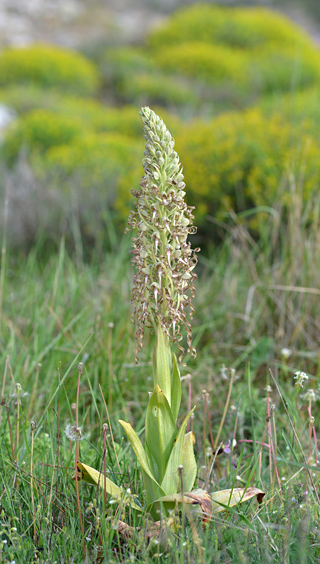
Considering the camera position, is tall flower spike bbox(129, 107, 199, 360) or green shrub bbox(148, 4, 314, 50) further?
green shrub bbox(148, 4, 314, 50)

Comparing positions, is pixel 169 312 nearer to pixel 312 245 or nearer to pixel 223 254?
pixel 312 245

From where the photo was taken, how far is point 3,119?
346 inches

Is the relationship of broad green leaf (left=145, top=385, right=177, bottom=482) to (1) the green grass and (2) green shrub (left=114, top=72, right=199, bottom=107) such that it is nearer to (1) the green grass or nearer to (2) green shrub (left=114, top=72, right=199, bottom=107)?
(1) the green grass

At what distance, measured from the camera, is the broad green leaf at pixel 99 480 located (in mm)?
1282

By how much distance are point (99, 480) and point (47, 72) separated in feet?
36.4

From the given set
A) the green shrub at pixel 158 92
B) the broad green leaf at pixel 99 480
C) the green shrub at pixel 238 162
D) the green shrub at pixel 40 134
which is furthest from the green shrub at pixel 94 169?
the broad green leaf at pixel 99 480

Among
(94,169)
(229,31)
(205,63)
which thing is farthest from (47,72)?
(94,169)

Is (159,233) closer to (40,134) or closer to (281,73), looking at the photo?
(40,134)

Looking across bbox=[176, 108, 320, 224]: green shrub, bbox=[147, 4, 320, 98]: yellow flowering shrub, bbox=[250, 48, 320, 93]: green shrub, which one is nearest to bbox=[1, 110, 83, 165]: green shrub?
bbox=[176, 108, 320, 224]: green shrub

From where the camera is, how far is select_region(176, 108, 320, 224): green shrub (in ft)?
12.9

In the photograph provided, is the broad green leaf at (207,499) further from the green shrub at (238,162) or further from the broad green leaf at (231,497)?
the green shrub at (238,162)

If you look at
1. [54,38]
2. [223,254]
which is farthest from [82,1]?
[223,254]

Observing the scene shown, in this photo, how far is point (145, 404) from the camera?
90.0 inches

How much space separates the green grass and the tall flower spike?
391 millimetres
